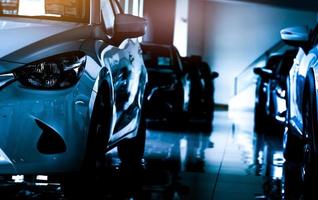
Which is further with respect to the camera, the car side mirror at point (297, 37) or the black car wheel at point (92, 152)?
the car side mirror at point (297, 37)

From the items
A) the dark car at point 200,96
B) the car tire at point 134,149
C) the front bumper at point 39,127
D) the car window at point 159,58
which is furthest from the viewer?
the dark car at point 200,96

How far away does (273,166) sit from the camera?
7914 mm

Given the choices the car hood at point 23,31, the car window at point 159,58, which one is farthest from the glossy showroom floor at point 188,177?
the car window at point 159,58

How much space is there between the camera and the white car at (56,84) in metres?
4.55

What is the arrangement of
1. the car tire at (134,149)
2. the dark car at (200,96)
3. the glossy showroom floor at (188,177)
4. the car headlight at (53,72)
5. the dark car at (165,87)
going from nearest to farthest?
the car headlight at (53,72) → the glossy showroom floor at (188,177) → the car tire at (134,149) → the dark car at (165,87) → the dark car at (200,96)

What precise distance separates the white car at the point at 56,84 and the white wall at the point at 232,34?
27.2m

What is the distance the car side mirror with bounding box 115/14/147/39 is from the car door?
140mm

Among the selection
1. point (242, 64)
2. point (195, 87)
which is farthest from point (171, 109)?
point (242, 64)

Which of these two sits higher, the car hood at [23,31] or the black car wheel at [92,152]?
the car hood at [23,31]

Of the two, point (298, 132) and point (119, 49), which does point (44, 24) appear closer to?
point (119, 49)

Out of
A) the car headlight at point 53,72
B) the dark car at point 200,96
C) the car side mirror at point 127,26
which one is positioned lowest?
the dark car at point 200,96

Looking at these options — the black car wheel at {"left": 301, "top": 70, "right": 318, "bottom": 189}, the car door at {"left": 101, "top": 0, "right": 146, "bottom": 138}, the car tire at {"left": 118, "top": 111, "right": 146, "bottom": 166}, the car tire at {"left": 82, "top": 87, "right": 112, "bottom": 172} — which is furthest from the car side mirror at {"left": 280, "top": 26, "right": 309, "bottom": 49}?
the car tire at {"left": 82, "top": 87, "right": 112, "bottom": 172}

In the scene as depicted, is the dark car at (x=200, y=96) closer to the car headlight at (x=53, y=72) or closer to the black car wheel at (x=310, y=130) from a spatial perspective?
the black car wheel at (x=310, y=130)

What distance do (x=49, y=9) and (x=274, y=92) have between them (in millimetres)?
7870
